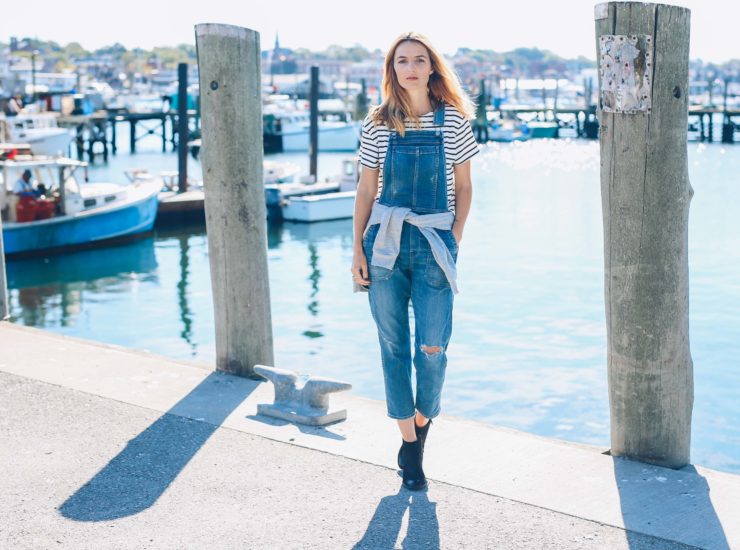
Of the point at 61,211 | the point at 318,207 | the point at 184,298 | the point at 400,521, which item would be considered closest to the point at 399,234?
the point at 400,521

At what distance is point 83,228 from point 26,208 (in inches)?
56.3

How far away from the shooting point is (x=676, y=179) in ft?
14.1

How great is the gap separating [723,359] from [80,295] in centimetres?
1141

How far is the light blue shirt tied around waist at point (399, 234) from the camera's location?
397cm

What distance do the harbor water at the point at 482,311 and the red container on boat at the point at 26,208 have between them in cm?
93

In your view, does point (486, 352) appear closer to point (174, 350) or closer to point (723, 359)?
point (723, 359)

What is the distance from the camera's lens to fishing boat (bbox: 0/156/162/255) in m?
22.0

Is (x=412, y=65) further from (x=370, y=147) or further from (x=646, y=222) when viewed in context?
(x=646, y=222)

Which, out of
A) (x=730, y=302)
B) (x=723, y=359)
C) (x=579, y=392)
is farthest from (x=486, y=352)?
(x=730, y=302)

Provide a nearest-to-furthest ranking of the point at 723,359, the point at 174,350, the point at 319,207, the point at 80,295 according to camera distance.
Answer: the point at 723,359 → the point at 174,350 → the point at 80,295 → the point at 319,207

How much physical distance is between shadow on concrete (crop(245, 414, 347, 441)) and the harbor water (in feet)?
18.0

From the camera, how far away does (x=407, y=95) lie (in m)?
4.03

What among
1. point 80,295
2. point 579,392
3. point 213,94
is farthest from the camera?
point 80,295

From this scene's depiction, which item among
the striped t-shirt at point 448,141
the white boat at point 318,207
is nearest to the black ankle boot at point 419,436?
the striped t-shirt at point 448,141
